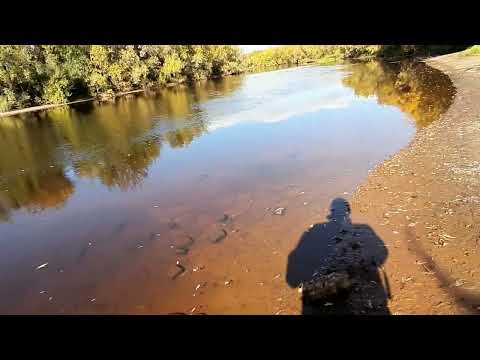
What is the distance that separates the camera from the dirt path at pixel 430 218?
21.9 feet

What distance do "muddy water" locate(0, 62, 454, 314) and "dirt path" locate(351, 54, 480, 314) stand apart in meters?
1.41

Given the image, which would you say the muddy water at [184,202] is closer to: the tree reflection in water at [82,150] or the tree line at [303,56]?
the tree reflection in water at [82,150]

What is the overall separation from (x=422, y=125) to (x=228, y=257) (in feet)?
50.6

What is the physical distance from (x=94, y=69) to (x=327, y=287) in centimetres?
6993

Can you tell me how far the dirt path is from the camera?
21.9 feet

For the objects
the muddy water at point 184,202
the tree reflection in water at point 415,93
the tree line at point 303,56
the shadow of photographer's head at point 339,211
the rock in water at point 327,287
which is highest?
the tree line at point 303,56

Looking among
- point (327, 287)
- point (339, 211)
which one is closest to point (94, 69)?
point (339, 211)

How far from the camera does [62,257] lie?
36.1 feet

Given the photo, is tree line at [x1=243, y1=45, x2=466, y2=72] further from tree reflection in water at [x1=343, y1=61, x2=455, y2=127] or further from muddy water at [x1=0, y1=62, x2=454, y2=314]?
muddy water at [x1=0, y1=62, x2=454, y2=314]

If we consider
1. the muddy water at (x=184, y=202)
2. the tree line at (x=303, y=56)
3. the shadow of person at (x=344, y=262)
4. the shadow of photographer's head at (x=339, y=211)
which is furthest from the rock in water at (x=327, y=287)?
the tree line at (x=303, y=56)

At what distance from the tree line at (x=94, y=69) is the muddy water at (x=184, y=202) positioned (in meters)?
26.5

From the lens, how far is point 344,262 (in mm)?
8203
